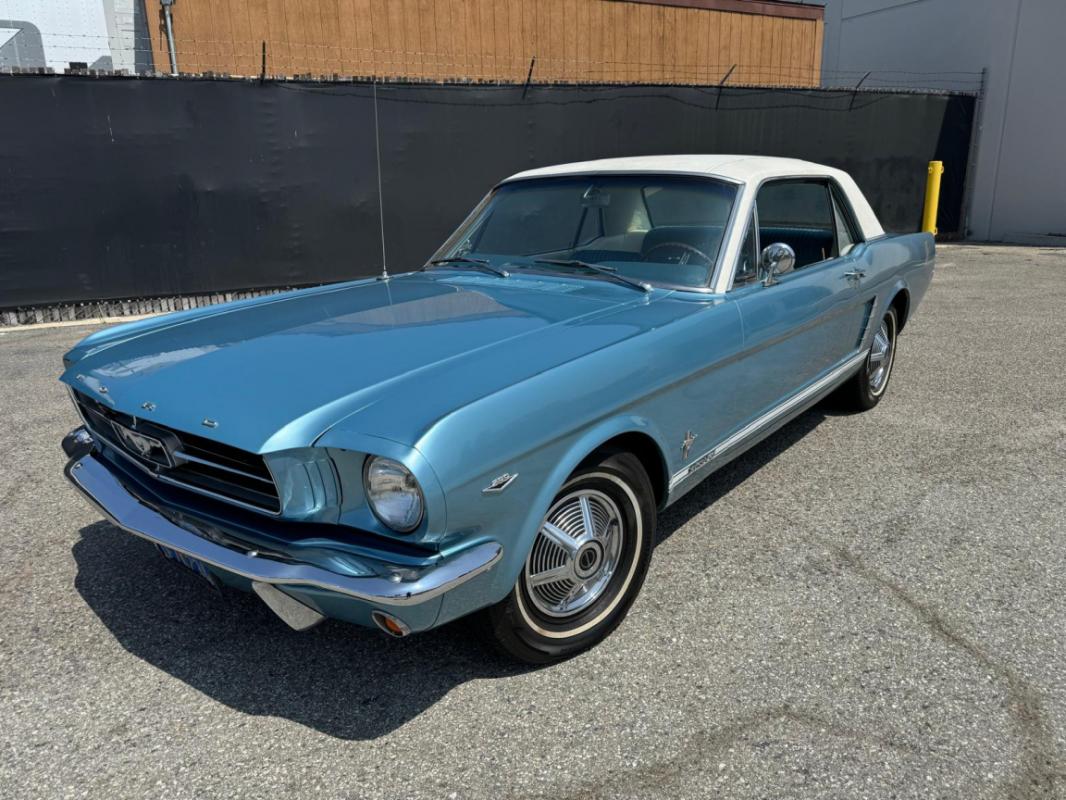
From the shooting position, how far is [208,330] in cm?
298

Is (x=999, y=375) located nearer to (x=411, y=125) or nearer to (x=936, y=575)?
(x=936, y=575)

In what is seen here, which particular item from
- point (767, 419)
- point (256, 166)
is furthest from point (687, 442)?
point (256, 166)

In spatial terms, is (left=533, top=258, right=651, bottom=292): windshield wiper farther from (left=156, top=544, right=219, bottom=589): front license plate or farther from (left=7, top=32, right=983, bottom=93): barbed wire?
(left=7, top=32, right=983, bottom=93): barbed wire

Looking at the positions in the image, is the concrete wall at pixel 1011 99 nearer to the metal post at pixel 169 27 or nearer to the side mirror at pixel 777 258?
the metal post at pixel 169 27

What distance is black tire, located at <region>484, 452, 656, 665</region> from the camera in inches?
94.4

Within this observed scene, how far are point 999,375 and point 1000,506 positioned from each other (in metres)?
2.58

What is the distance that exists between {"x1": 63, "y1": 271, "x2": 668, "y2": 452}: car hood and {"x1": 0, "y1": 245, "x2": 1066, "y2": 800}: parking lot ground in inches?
33.2

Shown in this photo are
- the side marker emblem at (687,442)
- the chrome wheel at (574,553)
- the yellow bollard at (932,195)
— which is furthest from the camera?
Answer: the yellow bollard at (932,195)

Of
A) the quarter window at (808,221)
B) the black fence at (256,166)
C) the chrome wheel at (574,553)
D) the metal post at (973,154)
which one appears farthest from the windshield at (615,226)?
the metal post at (973,154)

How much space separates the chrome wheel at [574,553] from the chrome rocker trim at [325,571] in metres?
0.37

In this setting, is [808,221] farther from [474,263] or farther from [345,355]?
[345,355]

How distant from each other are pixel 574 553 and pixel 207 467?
111 cm

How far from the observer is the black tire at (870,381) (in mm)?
4805

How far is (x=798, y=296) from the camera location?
142 inches
